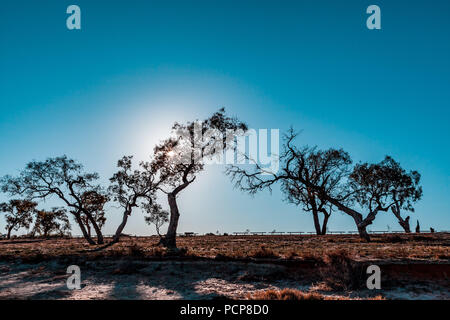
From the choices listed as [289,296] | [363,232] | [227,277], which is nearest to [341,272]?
[289,296]

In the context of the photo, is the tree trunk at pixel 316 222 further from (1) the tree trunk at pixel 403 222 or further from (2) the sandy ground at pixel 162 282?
(2) the sandy ground at pixel 162 282

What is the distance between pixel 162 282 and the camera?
11.7 m

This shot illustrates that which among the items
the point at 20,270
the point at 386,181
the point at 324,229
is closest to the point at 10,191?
the point at 20,270

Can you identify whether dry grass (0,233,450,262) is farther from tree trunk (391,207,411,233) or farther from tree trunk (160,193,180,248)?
tree trunk (391,207,411,233)

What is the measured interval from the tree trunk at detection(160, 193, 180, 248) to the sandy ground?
8.19 meters

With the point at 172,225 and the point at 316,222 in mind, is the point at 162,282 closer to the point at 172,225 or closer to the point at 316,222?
the point at 172,225

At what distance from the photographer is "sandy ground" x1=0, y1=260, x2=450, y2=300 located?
9859 mm

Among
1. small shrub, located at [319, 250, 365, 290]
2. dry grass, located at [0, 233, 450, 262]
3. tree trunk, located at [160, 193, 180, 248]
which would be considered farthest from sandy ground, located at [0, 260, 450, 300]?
tree trunk, located at [160, 193, 180, 248]

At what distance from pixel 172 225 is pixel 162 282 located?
1168 centimetres

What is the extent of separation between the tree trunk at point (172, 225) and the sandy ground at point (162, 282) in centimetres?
819

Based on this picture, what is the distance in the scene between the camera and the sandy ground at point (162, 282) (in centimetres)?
986

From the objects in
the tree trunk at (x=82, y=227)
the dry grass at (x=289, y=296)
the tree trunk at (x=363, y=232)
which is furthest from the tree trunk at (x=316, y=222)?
the dry grass at (x=289, y=296)
